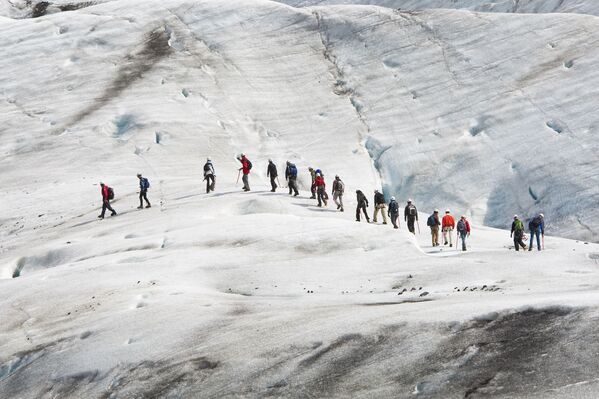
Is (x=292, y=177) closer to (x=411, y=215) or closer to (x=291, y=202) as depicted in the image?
(x=291, y=202)

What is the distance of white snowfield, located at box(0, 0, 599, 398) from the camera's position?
20016mm

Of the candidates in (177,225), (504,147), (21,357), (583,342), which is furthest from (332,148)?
(583,342)

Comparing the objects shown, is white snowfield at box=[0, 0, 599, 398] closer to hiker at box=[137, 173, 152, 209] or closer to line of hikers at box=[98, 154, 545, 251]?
line of hikers at box=[98, 154, 545, 251]

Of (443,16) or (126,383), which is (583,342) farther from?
(443,16)

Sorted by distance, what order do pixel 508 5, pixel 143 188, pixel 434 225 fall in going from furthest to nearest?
pixel 508 5 → pixel 143 188 → pixel 434 225

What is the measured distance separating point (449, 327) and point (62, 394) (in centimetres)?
925

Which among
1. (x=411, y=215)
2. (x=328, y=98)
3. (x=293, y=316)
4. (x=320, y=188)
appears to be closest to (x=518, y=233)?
(x=411, y=215)

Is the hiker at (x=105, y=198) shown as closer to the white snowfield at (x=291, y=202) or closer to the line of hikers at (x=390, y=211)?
the line of hikers at (x=390, y=211)

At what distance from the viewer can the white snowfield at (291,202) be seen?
20016 mm

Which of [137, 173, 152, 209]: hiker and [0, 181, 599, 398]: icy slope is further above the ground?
[137, 173, 152, 209]: hiker

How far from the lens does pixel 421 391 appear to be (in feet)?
59.9

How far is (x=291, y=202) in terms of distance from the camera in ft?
132

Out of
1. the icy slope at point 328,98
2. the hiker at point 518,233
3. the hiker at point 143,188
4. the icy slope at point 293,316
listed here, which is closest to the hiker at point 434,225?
the icy slope at point 293,316

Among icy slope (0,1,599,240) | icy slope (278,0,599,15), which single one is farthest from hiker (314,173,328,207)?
icy slope (278,0,599,15)
